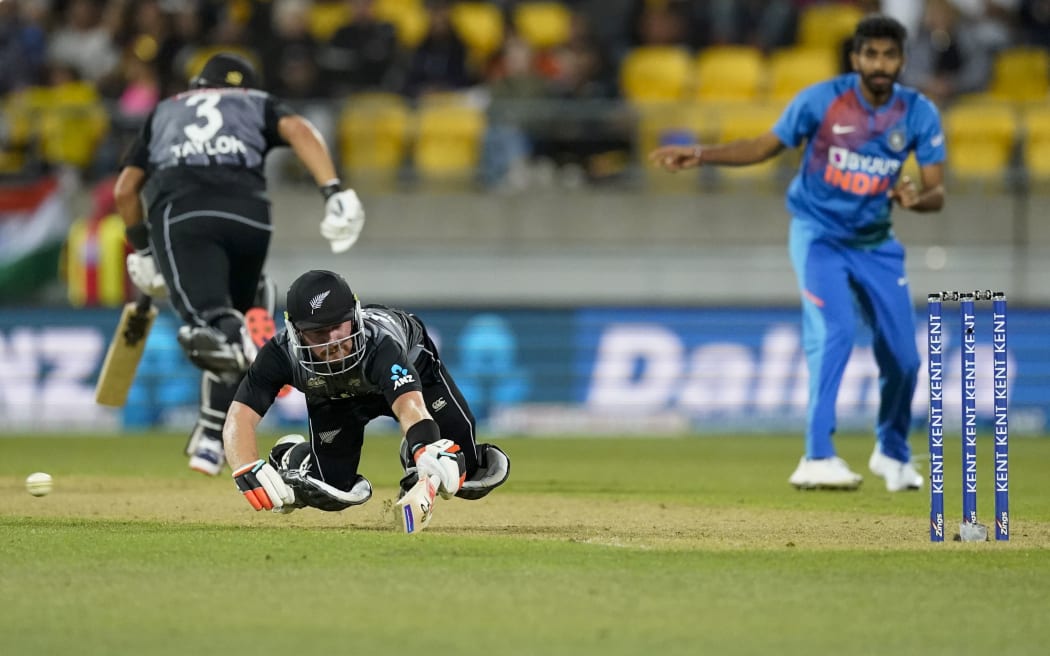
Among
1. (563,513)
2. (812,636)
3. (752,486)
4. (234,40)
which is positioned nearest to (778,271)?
(234,40)

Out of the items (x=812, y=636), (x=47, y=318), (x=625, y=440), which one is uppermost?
(x=812, y=636)

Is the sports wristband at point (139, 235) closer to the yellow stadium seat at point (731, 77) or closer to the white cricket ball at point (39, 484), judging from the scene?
the white cricket ball at point (39, 484)

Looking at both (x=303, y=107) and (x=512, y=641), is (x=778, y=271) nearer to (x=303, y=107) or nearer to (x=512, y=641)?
(x=303, y=107)

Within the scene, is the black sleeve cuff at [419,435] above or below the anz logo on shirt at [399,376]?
below

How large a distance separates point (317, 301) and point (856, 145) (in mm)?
4016

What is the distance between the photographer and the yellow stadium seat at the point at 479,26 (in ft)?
63.2

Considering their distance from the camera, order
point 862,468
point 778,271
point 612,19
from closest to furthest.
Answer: point 862,468
point 778,271
point 612,19

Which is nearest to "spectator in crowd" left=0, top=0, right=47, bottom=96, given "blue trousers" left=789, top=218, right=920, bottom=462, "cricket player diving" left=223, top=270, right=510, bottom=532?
"blue trousers" left=789, top=218, right=920, bottom=462

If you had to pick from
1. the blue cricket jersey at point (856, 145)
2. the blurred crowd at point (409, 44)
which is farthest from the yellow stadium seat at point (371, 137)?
the blue cricket jersey at point (856, 145)

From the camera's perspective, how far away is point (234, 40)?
18.5m

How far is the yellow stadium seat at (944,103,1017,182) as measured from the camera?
17.5 m

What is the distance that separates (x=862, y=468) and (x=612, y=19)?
963 cm

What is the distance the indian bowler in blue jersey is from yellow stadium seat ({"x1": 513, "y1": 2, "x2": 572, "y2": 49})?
33.1 ft

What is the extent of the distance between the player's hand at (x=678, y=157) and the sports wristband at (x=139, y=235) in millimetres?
2894
